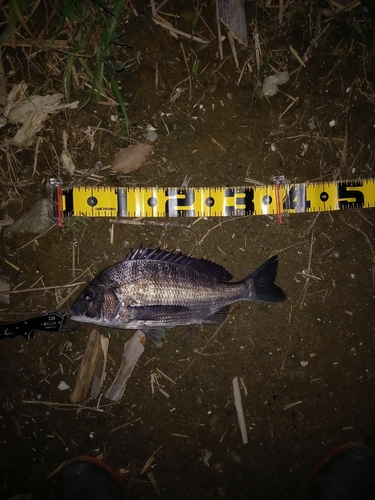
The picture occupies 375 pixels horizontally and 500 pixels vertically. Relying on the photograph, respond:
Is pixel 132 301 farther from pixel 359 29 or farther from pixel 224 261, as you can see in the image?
pixel 359 29

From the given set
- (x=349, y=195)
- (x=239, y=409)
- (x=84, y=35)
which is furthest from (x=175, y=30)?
(x=239, y=409)

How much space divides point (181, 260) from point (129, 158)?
3.84 ft

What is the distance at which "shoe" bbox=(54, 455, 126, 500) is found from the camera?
314cm

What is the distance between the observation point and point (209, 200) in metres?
3.28

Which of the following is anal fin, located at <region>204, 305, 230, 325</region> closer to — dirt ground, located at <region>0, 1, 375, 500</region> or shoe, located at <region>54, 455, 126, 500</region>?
dirt ground, located at <region>0, 1, 375, 500</region>

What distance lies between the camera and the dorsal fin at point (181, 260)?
3.02m

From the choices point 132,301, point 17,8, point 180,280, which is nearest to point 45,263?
point 132,301

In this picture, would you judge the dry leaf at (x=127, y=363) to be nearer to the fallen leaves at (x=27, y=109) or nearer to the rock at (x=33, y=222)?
the rock at (x=33, y=222)

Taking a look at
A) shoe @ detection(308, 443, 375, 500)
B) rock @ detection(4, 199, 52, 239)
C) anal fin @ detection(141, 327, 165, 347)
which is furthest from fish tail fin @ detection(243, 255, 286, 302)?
rock @ detection(4, 199, 52, 239)

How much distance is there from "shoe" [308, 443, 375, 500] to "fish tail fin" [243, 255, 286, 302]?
1814mm

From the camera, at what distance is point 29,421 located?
3.29m

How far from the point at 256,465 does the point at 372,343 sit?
1778 mm

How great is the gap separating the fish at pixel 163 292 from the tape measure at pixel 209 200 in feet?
1.64

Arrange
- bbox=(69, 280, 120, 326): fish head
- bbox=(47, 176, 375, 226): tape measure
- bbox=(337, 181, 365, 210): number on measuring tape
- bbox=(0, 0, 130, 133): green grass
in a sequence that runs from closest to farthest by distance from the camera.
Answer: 1. bbox=(69, 280, 120, 326): fish head
2. bbox=(0, 0, 130, 133): green grass
3. bbox=(47, 176, 375, 226): tape measure
4. bbox=(337, 181, 365, 210): number on measuring tape
